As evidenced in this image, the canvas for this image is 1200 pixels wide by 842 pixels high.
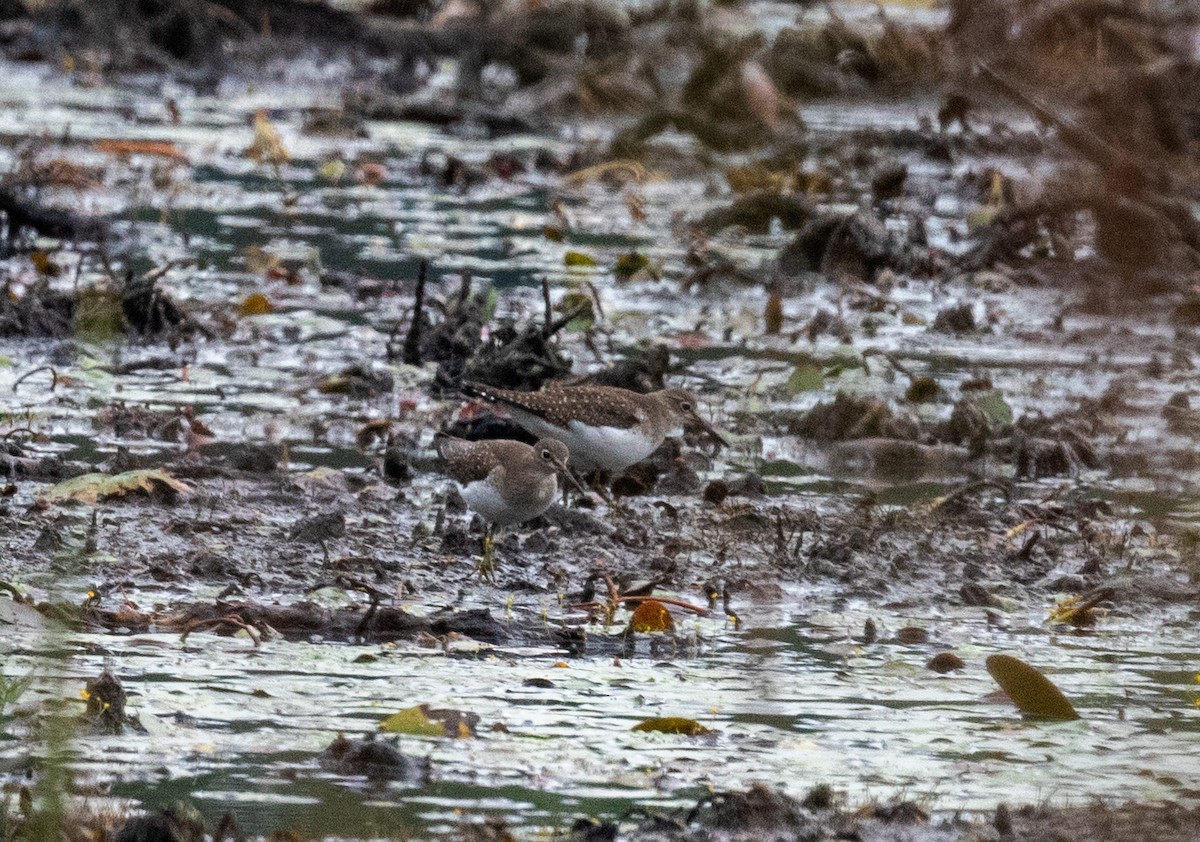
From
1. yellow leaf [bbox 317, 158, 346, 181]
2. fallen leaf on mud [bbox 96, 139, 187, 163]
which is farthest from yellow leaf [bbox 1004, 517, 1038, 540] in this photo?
fallen leaf on mud [bbox 96, 139, 187, 163]

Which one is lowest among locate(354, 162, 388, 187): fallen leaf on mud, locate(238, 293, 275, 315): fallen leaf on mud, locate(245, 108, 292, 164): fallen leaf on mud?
locate(238, 293, 275, 315): fallen leaf on mud

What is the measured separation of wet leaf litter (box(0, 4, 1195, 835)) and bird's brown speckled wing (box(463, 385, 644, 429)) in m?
0.35

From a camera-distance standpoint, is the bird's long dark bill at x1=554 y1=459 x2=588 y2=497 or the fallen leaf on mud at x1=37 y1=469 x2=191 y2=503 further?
the bird's long dark bill at x1=554 y1=459 x2=588 y2=497

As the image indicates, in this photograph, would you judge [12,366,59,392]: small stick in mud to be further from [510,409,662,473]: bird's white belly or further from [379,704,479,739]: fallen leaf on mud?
[379,704,479,739]: fallen leaf on mud

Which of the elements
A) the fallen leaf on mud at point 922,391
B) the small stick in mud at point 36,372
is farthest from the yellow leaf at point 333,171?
the fallen leaf on mud at point 922,391

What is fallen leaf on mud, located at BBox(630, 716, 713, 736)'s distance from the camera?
216 inches

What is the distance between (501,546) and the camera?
770 cm

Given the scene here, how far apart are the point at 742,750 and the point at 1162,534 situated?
130 inches

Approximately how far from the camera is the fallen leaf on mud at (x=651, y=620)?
260 inches

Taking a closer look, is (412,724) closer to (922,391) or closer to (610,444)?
(610,444)

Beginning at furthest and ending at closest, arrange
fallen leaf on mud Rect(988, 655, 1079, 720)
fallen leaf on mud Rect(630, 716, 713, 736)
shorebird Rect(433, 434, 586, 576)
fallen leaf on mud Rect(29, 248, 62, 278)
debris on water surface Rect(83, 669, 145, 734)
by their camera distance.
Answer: fallen leaf on mud Rect(29, 248, 62, 278) → shorebird Rect(433, 434, 586, 576) → fallen leaf on mud Rect(988, 655, 1079, 720) → fallen leaf on mud Rect(630, 716, 713, 736) → debris on water surface Rect(83, 669, 145, 734)

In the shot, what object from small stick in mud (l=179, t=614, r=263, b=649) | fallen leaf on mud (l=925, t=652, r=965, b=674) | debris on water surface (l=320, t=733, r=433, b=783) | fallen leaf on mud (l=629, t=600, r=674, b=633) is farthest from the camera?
fallen leaf on mud (l=629, t=600, r=674, b=633)

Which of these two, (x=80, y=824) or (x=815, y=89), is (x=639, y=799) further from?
(x=815, y=89)

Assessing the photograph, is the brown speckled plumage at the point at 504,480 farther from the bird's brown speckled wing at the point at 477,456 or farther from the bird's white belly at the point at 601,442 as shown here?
the bird's white belly at the point at 601,442
